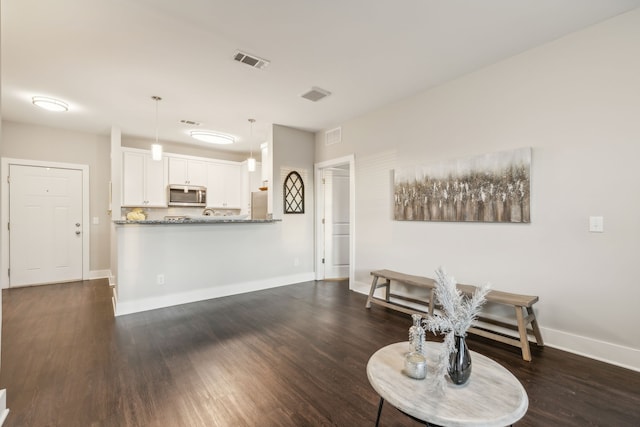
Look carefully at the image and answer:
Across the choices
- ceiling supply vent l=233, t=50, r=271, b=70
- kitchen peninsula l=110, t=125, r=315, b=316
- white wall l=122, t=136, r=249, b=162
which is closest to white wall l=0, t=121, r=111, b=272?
white wall l=122, t=136, r=249, b=162

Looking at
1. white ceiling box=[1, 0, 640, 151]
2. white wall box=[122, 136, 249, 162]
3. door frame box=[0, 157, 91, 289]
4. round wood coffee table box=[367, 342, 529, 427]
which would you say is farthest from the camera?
white wall box=[122, 136, 249, 162]

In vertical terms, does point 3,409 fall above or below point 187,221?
below

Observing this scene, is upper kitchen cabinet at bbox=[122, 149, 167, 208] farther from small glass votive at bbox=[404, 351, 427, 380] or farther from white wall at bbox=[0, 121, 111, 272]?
small glass votive at bbox=[404, 351, 427, 380]

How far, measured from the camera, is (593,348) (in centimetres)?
232

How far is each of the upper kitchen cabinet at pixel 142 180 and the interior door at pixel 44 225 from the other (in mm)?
865

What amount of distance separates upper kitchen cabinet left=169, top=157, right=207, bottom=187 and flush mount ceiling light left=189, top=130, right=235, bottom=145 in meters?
0.59

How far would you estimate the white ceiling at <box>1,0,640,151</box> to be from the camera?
83.9 inches

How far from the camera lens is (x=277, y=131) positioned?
4801 mm

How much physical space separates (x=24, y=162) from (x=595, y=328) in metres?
7.84

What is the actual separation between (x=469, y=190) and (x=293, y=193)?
289 cm

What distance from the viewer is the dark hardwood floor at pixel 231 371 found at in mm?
1691

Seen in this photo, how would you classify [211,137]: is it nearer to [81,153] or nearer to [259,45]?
[81,153]

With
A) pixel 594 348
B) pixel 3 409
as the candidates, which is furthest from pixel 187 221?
pixel 594 348

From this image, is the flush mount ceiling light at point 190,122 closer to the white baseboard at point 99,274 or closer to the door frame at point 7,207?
the door frame at point 7,207
